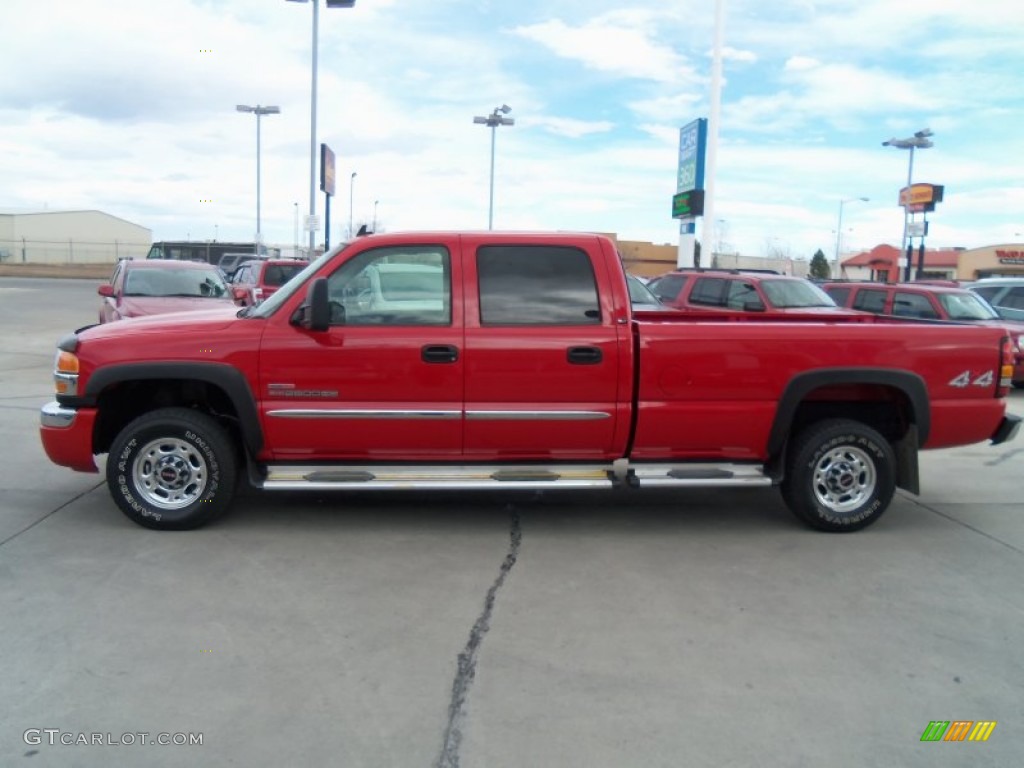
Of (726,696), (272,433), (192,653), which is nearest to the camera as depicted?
(726,696)

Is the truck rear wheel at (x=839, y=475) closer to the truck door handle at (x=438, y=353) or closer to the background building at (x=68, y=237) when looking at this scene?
the truck door handle at (x=438, y=353)

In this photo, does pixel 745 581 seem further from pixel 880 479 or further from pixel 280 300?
pixel 280 300

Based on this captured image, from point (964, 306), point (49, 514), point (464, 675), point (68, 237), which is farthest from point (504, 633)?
point (68, 237)

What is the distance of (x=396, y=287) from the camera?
18.7 ft

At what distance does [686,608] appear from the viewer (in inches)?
184

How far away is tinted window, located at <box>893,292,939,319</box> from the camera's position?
1338 centimetres

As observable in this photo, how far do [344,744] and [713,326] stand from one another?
352 cm

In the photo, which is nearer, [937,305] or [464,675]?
[464,675]

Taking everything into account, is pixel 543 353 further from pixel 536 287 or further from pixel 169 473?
pixel 169 473

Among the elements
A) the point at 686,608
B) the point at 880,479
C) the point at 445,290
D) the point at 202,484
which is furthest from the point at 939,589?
the point at 202,484

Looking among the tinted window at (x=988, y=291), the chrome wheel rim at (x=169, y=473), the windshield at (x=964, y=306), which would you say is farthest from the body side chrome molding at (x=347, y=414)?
the tinted window at (x=988, y=291)

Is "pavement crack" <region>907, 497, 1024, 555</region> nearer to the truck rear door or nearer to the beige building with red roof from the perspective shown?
the truck rear door

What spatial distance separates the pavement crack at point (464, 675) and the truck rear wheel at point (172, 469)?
1.94 metres

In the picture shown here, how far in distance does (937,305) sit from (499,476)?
32.9 feet
